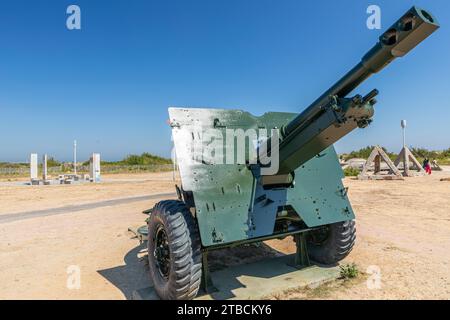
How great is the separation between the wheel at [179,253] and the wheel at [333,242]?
2.08 m

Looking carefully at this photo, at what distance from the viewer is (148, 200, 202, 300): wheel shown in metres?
3.42

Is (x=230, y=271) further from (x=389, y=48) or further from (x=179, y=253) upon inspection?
(x=389, y=48)

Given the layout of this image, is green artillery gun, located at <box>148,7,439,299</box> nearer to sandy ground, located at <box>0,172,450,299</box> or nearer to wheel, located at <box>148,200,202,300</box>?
wheel, located at <box>148,200,202,300</box>

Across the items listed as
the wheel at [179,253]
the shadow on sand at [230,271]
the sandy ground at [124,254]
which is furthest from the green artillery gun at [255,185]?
the sandy ground at [124,254]

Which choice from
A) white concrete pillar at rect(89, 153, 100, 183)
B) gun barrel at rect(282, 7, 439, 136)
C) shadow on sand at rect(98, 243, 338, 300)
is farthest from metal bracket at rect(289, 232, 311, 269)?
white concrete pillar at rect(89, 153, 100, 183)

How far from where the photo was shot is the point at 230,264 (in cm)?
512

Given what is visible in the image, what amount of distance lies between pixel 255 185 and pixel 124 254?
300 cm

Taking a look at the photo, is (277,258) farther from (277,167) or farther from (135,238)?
(135,238)

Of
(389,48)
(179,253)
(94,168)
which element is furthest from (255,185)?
(94,168)

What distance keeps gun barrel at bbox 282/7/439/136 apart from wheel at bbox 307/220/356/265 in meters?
1.99

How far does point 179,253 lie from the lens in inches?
134

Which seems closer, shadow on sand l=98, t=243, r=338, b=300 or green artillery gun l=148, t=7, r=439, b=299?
green artillery gun l=148, t=7, r=439, b=299
